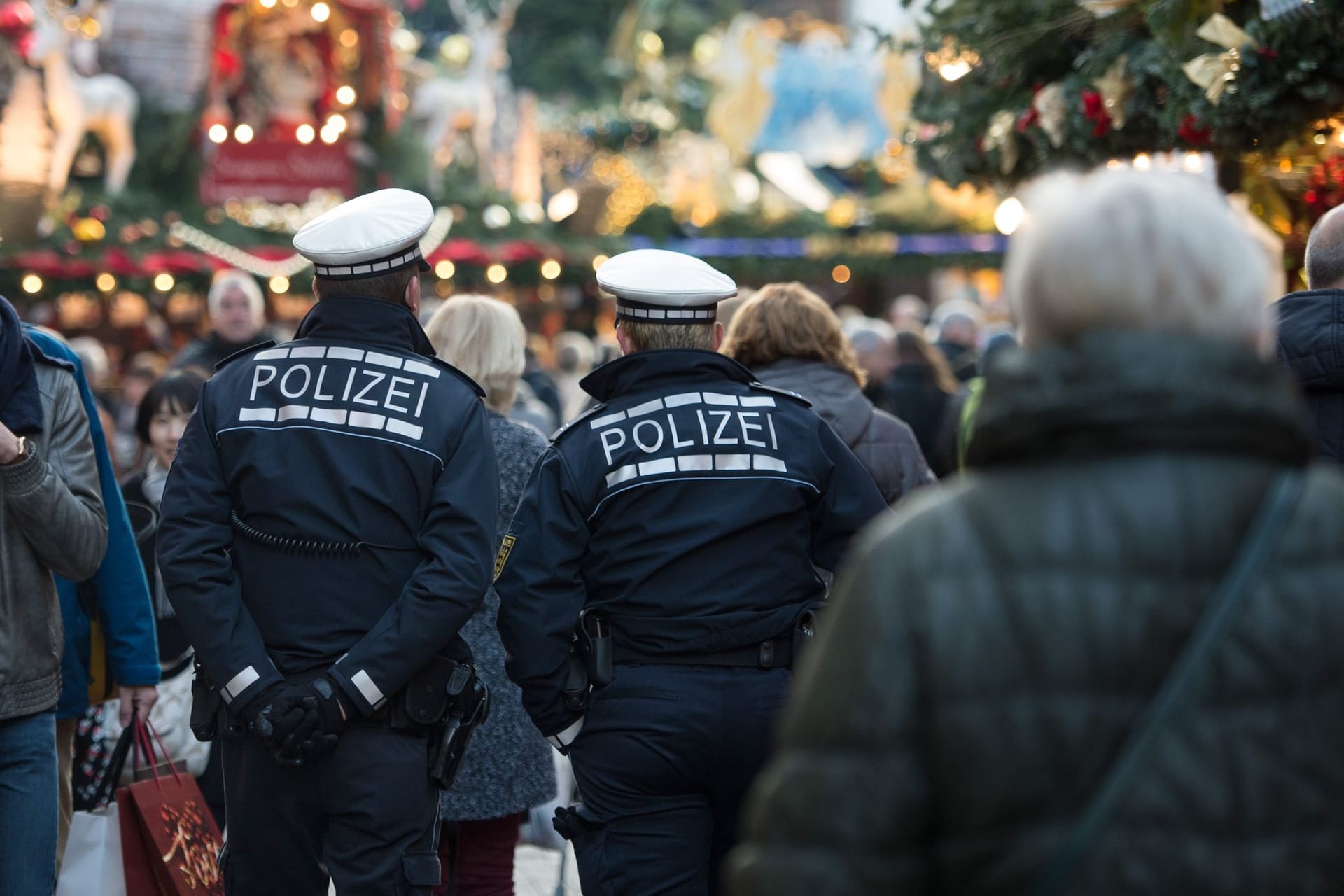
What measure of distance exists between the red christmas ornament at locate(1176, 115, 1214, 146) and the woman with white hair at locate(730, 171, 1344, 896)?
12.4ft

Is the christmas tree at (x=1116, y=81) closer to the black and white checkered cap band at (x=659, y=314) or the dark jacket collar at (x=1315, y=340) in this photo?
the dark jacket collar at (x=1315, y=340)

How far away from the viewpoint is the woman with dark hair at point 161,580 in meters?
4.98

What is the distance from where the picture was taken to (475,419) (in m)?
3.55

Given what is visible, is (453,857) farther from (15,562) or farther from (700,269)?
(700,269)

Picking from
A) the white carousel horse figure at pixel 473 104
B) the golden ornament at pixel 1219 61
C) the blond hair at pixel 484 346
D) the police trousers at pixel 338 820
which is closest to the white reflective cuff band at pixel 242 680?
the police trousers at pixel 338 820

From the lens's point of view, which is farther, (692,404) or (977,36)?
(977,36)

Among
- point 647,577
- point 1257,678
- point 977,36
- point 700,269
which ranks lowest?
point 647,577

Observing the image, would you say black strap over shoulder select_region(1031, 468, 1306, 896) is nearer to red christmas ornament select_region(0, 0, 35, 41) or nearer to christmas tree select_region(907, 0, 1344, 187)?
christmas tree select_region(907, 0, 1344, 187)

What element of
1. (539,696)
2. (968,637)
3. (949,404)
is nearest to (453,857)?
(539,696)

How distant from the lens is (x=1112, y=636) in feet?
5.40

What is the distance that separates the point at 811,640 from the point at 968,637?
183 cm

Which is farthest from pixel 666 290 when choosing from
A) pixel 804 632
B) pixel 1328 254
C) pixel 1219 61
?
pixel 1219 61

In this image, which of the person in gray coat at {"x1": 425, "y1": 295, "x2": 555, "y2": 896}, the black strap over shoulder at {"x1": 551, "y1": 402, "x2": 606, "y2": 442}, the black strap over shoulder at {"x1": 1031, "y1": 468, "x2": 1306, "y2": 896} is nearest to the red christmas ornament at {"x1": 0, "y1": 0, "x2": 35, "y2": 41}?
the person in gray coat at {"x1": 425, "y1": 295, "x2": 555, "y2": 896}

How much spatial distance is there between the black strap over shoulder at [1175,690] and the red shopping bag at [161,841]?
9.44 ft
